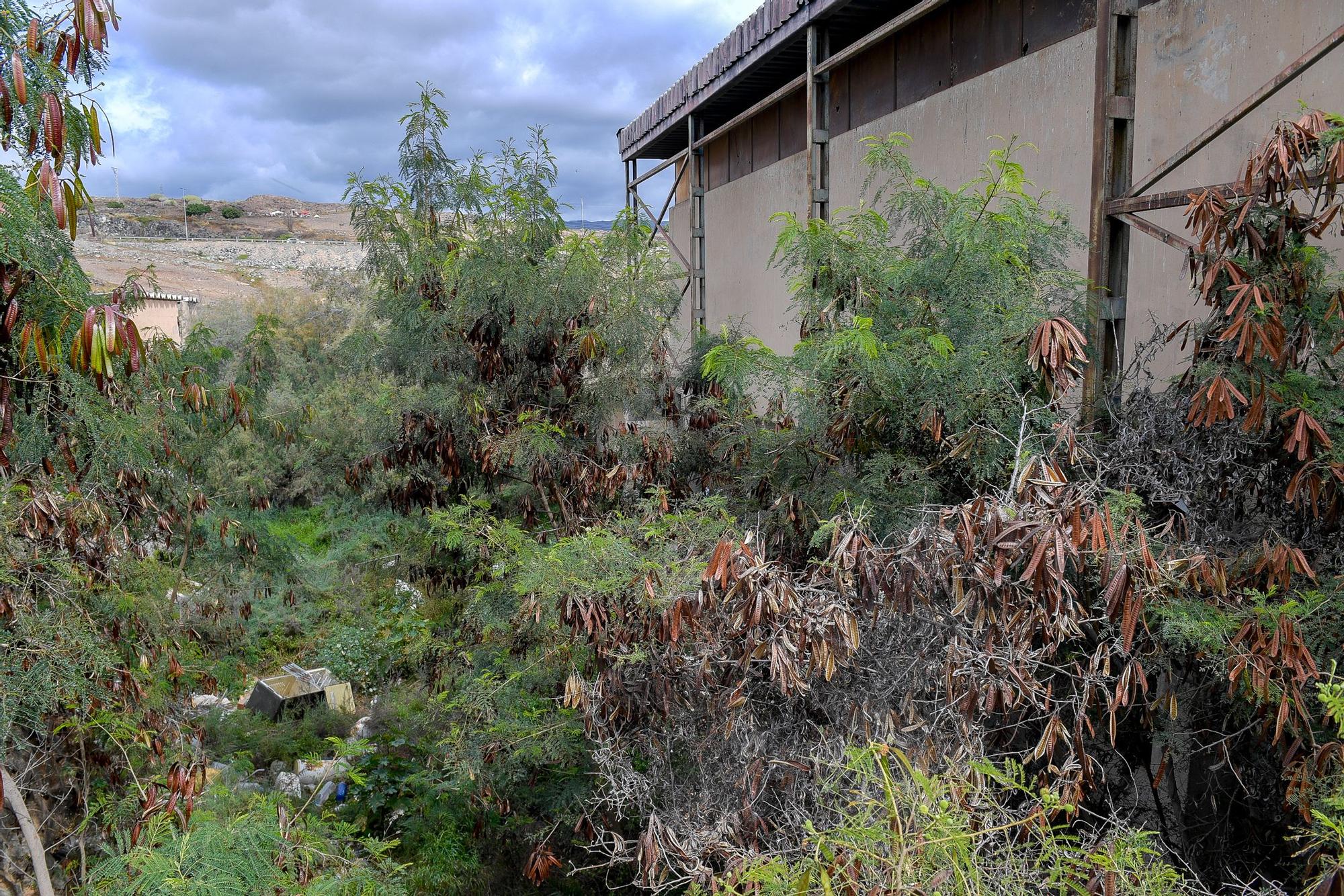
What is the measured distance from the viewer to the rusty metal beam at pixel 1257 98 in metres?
3.24

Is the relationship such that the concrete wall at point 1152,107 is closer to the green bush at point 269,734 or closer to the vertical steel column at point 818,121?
the vertical steel column at point 818,121

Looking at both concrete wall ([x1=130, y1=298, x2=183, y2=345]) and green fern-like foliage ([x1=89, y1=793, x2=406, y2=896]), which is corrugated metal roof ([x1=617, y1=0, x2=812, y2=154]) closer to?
green fern-like foliage ([x1=89, y1=793, x2=406, y2=896])

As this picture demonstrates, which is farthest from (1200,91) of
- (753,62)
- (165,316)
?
(165,316)

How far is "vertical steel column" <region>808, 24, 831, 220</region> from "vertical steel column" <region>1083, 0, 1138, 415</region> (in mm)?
2392

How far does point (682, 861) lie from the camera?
3.14m

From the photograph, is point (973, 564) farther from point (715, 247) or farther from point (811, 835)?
point (715, 247)

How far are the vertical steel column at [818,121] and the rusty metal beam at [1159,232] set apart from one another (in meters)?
2.68

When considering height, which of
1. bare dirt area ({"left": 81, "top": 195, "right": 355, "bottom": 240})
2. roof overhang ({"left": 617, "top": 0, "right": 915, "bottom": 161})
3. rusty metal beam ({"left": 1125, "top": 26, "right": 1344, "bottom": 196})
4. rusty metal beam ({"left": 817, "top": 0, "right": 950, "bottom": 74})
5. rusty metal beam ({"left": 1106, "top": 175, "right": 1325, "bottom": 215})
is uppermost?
bare dirt area ({"left": 81, "top": 195, "right": 355, "bottom": 240})

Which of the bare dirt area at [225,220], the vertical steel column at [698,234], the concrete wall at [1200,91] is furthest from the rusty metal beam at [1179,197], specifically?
the bare dirt area at [225,220]

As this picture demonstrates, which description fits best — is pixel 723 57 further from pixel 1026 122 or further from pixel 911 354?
pixel 911 354

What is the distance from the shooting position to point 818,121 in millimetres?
6711

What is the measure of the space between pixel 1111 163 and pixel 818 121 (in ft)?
9.35

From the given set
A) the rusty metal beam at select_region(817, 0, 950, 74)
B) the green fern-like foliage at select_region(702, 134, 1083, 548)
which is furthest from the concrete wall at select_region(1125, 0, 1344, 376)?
the rusty metal beam at select_region(817, 0, 950, 74)

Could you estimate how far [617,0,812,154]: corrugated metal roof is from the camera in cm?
662
